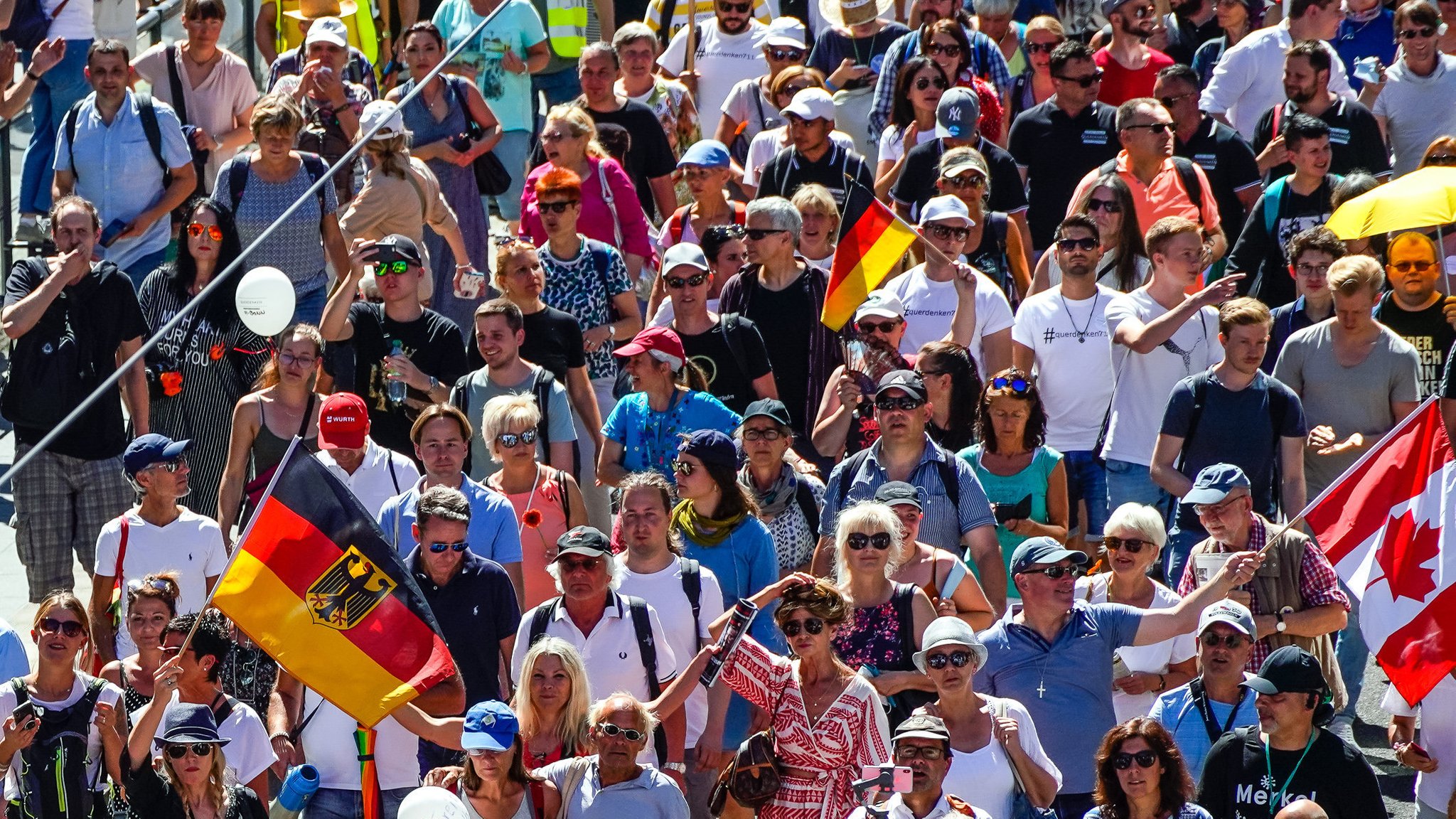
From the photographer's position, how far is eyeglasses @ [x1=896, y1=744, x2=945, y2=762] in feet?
23.3

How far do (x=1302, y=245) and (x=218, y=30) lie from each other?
609 centimetres

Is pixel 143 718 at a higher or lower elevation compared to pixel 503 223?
higher

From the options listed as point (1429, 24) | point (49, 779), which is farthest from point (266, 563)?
point (1429, 24)

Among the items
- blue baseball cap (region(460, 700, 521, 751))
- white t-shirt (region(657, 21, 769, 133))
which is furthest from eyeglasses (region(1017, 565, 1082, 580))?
white t-shirt (region(657, 21, 769, 133))

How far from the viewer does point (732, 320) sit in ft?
33.1

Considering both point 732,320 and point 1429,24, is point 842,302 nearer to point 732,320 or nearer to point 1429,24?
point 732,320

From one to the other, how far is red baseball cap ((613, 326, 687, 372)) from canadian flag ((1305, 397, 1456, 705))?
271cm

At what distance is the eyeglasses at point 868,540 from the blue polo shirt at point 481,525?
1481 millimetres

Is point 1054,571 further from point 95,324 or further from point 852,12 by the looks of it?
point 852,12

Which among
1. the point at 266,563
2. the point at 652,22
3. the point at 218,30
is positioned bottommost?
the point at 652,22

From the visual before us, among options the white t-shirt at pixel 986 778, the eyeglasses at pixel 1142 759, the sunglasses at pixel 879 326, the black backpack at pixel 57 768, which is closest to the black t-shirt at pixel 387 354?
the sunglasses at pixel 879 326

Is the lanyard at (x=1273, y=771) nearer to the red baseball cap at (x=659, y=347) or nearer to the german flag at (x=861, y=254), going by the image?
the red baseball cap at (x=659, y=347)

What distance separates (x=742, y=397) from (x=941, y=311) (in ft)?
3.44

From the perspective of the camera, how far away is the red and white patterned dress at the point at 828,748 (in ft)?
24.9
